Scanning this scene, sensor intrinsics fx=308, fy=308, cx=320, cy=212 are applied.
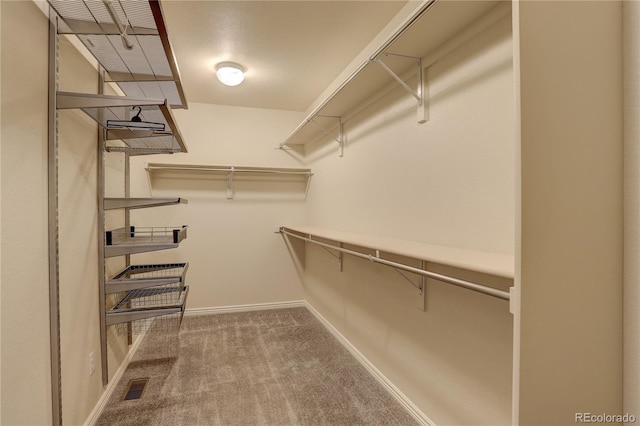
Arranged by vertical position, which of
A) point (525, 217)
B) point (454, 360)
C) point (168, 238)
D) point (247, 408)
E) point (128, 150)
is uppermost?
point (128, 150)

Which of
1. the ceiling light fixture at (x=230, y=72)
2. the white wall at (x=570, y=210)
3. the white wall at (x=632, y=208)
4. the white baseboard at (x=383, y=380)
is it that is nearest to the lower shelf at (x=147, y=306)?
the white baseboard at (x=383, y=380)

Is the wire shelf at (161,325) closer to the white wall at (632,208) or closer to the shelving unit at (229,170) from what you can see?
the shelving unit at (229,170)

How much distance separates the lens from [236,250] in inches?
142

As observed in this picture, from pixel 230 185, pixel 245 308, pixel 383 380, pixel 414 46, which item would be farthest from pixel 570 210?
pixel 245 308

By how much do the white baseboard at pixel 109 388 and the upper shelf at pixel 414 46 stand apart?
2378 mm

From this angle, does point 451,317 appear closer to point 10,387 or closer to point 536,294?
point 536,294

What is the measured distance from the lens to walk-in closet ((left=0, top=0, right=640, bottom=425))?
2.03 feet

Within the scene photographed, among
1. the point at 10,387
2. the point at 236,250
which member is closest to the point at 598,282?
the point at 10,387

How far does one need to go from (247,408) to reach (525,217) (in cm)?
190

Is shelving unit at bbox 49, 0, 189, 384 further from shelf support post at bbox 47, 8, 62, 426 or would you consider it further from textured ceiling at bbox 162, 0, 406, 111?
textured ceiling at bbox 162, 0, 406, 111

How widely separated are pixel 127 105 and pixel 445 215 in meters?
1.59

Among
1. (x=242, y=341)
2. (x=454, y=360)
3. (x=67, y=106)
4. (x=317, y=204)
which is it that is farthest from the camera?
(x=317, y=204)

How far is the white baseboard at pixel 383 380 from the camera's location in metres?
1.69

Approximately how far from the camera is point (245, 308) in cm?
360
